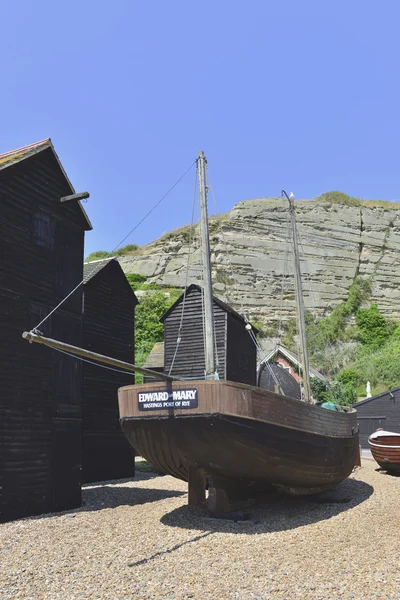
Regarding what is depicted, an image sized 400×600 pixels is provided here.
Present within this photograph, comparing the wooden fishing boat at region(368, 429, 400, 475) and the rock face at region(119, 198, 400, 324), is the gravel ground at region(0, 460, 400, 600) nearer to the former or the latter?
the wooden fishing boat at region(368, 429, 400, 475)

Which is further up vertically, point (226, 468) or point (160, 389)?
point (160, 389)

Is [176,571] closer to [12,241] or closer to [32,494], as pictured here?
[32,494]

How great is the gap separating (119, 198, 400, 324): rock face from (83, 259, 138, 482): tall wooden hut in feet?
124

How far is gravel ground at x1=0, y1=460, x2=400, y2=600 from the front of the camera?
7203 mm

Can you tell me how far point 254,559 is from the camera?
8562 mm

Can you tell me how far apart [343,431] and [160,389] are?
5.99m

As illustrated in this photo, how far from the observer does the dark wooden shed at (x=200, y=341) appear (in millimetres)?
23203

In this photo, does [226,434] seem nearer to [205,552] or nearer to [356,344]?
[205,552]

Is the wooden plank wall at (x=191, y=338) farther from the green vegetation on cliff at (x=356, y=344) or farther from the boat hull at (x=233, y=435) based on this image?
the green vegetation on cliff at (x=356, y=344)

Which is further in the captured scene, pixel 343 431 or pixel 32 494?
pixel 343 431

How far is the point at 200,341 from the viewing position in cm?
2383

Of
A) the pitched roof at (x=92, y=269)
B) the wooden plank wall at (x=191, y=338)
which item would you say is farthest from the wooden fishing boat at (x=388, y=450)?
the pitched roof at (x=92, y=269)

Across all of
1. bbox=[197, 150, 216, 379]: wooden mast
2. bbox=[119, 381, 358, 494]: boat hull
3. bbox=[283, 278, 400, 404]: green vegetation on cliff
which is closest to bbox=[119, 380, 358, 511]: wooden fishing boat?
bbox=[119, 381, 358, 494]: boat hull

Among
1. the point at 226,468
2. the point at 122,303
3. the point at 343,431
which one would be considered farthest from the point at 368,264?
the point at 226,468
